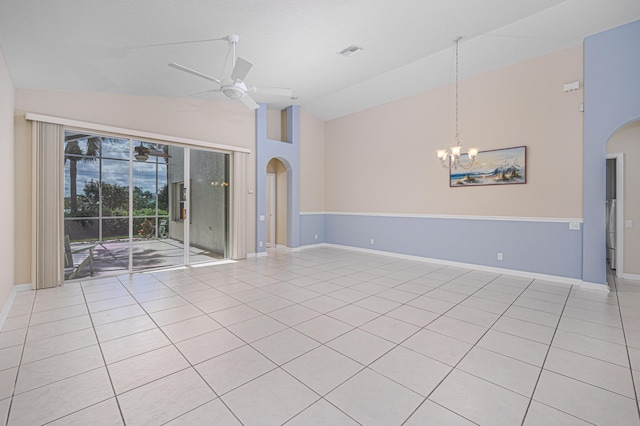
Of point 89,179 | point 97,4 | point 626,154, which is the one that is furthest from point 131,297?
point 626,154

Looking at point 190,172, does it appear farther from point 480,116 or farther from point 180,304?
point 480,116

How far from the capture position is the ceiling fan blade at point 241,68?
3353 millimetres

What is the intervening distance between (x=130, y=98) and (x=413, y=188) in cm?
601

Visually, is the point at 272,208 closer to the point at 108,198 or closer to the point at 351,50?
the point at 108,198

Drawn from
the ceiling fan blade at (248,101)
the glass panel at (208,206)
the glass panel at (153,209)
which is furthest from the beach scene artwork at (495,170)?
the glass panel at (153,209)

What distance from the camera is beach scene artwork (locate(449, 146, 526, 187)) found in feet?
16.3

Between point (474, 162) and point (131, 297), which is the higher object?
point (474, 162)

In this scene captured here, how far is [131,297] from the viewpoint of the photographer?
386cm

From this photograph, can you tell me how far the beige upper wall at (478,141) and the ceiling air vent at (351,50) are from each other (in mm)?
2478

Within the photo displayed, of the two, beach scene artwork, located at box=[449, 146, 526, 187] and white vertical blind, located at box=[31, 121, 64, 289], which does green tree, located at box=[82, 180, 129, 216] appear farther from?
beach scene artwork, located at box=[449, 146, 526, 187]

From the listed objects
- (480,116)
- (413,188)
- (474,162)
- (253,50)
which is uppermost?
(253,50)

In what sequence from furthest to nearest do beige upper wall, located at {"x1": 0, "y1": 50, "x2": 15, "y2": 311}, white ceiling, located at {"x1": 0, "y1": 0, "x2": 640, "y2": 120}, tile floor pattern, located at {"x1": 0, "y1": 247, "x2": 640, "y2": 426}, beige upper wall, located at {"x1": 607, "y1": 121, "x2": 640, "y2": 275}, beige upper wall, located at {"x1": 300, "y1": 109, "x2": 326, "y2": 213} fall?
beige upper wall, located at {"x1": 300, "y1": 109, "x2": 326, "y2": 213} < beige upper wall, located at {"x1": 607, "y1": 121, "x2": 640, "y2": 275} < beige upper wall, located at {"x1": 0, "y1": 50, "x2": 15, "y2": 311} < white ceiling, located at {"x1": 0, "y1": 0, "x2": 640, "y2": 120} < tile floor pattern, located at {"x1": 0, "y1": 247, "x2": 640, "y2": 426}

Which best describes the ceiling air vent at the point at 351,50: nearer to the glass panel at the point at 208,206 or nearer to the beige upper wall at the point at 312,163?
the glass panel at the point at 208,206

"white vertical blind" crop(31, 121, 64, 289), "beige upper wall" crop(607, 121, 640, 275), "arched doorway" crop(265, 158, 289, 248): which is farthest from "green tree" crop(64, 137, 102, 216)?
"beige upper wall" crop(607, 121, 640, 275)
